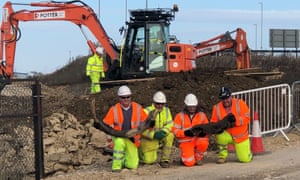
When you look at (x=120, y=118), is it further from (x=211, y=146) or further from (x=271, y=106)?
(x=271, y=106)

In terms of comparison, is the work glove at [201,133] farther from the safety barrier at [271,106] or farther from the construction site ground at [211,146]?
the safety barrier at [271,106]

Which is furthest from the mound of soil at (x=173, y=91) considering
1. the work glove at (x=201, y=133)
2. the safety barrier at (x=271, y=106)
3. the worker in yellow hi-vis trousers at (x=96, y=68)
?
the work glove at (x=201, y=133)

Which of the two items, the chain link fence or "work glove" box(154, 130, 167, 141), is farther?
"work glove" box(154, 130, 167, 141)

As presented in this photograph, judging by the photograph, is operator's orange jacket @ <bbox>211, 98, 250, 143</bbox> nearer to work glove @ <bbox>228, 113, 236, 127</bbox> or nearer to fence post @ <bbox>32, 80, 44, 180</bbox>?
work glove @ <bbox>228, 113, 236, 127</bbox>

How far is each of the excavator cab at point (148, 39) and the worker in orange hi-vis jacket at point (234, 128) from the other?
10.3 m

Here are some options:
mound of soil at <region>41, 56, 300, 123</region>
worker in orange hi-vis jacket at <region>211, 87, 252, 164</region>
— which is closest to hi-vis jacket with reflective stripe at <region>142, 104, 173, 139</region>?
worker in orange hi-vis jacket at <region>211, 87, 252, 164</region>

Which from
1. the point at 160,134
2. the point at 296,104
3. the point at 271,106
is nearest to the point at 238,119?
the point at 160,134

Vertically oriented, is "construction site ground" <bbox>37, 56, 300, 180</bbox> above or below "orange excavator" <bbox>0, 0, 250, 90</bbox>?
below

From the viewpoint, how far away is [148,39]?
22.0 metres

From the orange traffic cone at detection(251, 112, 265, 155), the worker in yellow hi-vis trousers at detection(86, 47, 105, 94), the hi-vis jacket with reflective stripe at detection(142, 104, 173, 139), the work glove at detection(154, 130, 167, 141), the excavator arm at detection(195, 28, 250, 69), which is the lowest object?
the orange traffic cone at detection(251, 112, 265, 155)

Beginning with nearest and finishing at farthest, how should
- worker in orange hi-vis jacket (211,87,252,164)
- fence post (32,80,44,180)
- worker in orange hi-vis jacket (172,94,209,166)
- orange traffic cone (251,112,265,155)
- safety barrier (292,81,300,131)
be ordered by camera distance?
fence post (32,80,44,180) < worker in orange hi-vis jacket (172,94,209,166) < worker in orange hi-vis jacket (211,87,252,164) < orange traffic cone (251,112,265,155) < safety barrier (292,81,300,131)

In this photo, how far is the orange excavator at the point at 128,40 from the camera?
72.3ft

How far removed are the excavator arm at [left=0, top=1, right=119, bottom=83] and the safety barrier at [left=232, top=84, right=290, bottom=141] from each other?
362 inches

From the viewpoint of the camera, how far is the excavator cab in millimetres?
22000
